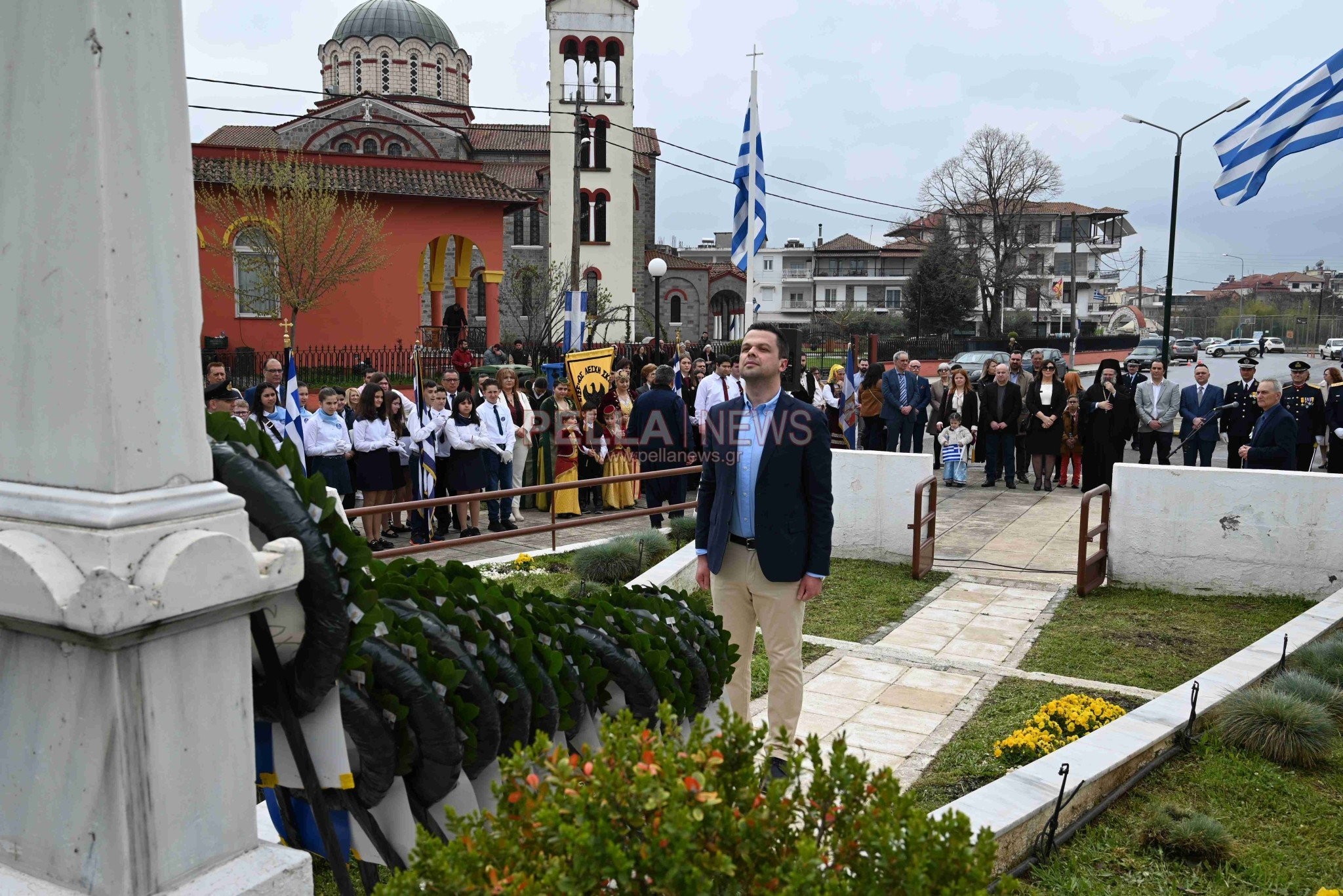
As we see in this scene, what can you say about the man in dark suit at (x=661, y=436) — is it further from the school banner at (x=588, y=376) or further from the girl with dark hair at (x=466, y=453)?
the girl with dark hair at (x=466, y=453)

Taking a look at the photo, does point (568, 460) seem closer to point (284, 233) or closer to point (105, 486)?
point (105, 486)

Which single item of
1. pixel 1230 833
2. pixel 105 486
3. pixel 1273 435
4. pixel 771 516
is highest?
pixel 105 486

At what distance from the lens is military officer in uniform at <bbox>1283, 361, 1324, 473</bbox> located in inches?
547

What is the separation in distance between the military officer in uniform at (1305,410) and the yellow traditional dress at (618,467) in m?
8.67

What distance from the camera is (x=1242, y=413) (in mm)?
14656

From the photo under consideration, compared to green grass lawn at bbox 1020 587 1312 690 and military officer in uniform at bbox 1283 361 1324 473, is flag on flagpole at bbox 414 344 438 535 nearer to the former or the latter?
green grass lawn at bbox 1020 587 1312 690

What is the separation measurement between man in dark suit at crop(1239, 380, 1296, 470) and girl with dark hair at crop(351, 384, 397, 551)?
361 inches

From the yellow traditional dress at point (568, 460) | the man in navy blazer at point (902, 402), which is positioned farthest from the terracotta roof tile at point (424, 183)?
the yellow traditional dress at point (568, 460)

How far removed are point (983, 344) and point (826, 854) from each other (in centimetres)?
5375

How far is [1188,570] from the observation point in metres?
9.44

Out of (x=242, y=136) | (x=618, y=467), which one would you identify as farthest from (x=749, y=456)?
(x=242, y=136)

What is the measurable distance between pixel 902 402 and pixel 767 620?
12233 mm

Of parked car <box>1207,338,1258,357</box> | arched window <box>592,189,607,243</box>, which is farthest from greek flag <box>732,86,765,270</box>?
parked car <box>1207,338,1258,357</box>

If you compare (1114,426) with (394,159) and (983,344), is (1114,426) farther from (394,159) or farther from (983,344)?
(983,344)
